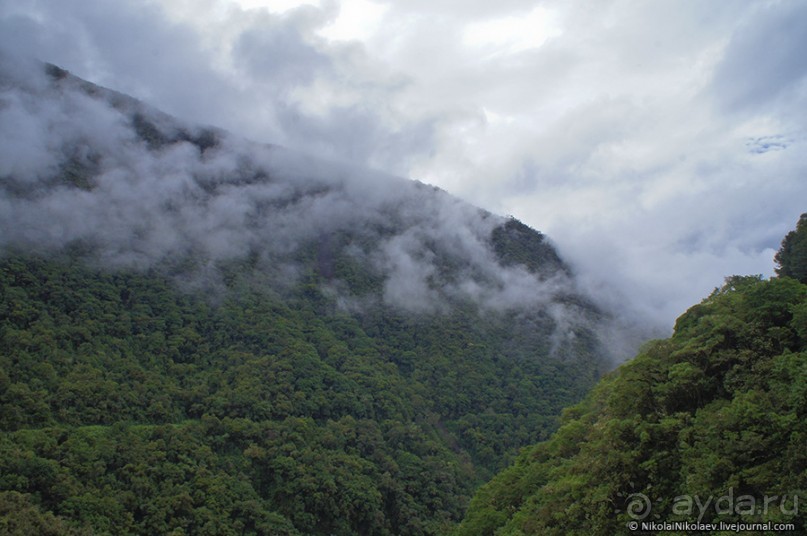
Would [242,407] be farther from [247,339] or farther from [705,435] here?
[705,435]

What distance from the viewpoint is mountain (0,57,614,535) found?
5662cm

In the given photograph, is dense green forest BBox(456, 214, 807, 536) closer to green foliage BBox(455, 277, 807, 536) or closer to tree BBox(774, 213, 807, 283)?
green foliage BBox(455, 277, 807, 536)

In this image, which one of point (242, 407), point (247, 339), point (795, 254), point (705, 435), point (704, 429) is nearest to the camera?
point (705, 435)

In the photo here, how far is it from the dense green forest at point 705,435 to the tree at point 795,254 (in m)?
7.57

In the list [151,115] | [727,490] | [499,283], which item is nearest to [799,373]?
[727,490]

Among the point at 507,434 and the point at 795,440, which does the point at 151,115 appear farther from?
the point at 795,440

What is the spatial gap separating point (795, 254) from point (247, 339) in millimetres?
72348

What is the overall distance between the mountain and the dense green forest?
36489 mm

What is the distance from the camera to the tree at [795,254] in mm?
37812

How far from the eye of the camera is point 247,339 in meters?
89.8

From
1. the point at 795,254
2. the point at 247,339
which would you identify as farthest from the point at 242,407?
the point at 795,254

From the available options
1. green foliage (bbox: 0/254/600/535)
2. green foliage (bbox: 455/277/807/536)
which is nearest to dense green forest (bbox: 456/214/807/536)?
green foliage (bbox: 455/277/807/536)

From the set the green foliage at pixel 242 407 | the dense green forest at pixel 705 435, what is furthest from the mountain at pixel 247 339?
the dense green forest at pixel 705 435

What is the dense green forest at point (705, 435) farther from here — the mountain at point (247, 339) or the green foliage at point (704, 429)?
the mountain at point (247, 339)
